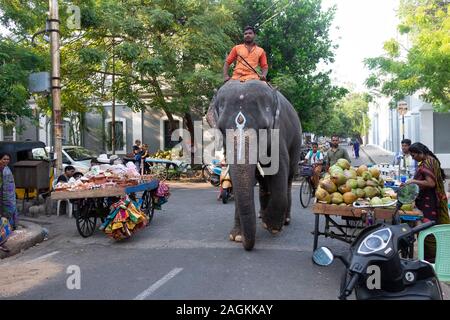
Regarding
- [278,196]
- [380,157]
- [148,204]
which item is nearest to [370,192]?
[278,196]

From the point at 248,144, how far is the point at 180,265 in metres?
1.97

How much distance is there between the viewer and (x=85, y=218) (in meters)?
8.73

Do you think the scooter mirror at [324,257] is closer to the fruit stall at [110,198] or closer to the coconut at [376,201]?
the coconut at [376,201]

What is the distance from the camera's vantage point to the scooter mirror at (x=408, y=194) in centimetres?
412

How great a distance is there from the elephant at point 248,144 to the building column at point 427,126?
1647 centimetres

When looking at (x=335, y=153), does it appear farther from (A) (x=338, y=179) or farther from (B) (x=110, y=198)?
(B) (x=110, y=198)

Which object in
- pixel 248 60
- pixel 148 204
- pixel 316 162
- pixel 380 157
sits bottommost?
pixel 148 204

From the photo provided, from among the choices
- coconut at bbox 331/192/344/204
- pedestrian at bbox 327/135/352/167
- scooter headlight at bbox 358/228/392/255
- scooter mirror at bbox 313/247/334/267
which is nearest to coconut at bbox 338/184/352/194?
coconut at bbox 331/192/344/204

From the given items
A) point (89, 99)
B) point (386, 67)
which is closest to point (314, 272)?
point (386, 67)

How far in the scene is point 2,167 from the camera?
8.41 meters

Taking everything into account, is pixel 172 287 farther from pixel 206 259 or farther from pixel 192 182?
pixel 192 182

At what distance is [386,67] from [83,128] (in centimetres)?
1729

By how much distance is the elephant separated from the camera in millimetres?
6578

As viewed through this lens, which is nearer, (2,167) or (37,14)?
(2,167)
